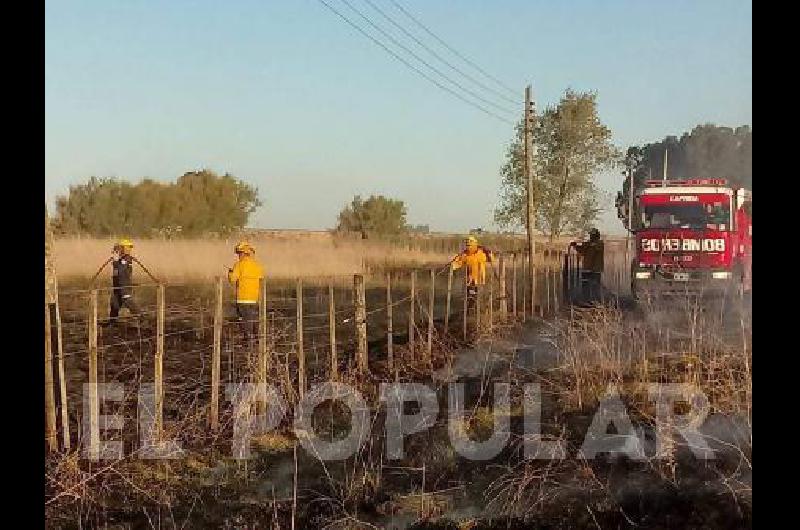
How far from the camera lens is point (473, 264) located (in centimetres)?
1450

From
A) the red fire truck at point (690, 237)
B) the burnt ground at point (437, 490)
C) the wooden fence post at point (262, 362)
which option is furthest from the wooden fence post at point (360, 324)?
the red fire truck at point (690, 237)

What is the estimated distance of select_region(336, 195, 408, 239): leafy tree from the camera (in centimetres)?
5975

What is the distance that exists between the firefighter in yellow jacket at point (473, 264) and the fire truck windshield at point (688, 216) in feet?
19.1

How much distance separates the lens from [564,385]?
343 inches

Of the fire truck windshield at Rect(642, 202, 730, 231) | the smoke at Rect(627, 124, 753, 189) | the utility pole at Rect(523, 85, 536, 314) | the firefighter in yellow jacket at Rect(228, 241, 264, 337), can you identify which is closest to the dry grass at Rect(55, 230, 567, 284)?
the utility pole at Rect(523, 85, 536, 314)

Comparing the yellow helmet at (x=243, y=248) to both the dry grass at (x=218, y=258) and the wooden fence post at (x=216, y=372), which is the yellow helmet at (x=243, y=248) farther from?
the dry grass at (x=218, y=258)

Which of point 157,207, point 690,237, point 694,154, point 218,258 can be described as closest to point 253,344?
point 690,237

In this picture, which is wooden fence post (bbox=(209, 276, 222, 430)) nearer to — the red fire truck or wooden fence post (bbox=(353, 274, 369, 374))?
wooden fence post (bbox=(353, 274, 369, 374))

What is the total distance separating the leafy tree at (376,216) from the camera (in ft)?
196

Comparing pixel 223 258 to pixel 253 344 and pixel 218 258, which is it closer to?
pixel 218 258

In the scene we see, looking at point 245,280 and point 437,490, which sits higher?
point 245,280

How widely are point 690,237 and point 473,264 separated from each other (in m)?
6.41

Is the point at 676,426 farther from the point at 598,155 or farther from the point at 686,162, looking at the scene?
the point at 686,162
